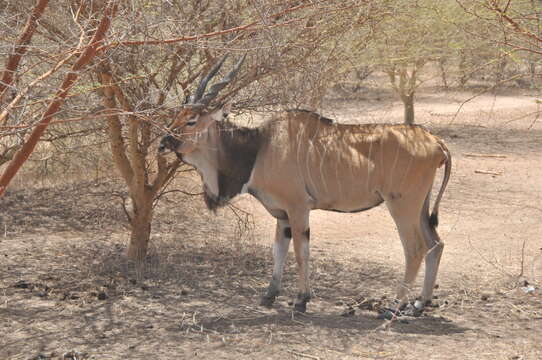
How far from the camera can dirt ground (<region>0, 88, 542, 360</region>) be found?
439cm

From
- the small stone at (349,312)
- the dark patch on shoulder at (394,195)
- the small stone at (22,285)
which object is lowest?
the small stone at (349,312)

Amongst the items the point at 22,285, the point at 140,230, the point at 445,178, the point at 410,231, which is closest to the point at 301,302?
the point at 410,231

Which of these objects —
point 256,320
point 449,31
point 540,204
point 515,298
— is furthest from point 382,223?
point 449,31

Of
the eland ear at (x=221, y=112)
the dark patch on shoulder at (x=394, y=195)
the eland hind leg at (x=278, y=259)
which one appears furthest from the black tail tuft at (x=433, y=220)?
the eland ear at (x=221, y=112)

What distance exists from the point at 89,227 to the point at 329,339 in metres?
3.63

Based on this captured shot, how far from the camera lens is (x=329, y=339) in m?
4.47

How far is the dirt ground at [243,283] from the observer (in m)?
4.39

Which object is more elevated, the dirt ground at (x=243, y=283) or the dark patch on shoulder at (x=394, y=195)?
the dark patch on shoulder at (x=394, y=195)

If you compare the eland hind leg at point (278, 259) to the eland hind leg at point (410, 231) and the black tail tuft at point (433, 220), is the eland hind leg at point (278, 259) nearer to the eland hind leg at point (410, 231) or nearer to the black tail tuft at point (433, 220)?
the eland hind leg at point (410, 231)

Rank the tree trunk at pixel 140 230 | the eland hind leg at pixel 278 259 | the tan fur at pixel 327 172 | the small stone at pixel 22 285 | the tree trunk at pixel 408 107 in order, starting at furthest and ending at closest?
1. the tree trunk at pixel 408 107
2. the tree trunk at pixel 140 230
3. the small stone at pixel 22 285
4. the eland hind leg at pixel 278 259
5. the tan fur at pixel 327 172

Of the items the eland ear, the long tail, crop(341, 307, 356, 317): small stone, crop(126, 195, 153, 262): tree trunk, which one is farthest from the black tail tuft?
crop(126, 195, 153, 262): tree trunk

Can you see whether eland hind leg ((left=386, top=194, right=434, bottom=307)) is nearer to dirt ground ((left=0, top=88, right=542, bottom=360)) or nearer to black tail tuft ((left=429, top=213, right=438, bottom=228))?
black tail tuft ((left=429, top=213, right=438, bottom=228))

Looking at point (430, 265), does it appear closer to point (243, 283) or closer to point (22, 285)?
point (243, 283)

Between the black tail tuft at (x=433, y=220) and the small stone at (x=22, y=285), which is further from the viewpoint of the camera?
the small stone at (x=22, y=285)
